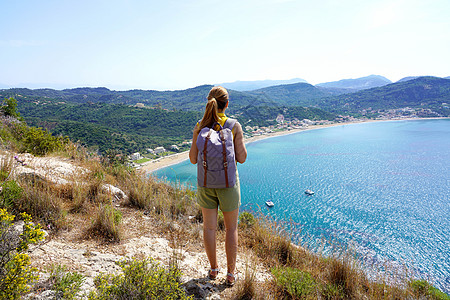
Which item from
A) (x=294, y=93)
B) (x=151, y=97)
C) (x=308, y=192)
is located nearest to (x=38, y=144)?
(x=308, y=192)

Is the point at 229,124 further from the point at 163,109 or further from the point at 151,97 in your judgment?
the point at 151,97

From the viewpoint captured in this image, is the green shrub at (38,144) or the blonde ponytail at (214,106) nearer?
the blonde ponytail at (214,106)

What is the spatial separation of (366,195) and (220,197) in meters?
27.3

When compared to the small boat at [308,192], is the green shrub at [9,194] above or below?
above

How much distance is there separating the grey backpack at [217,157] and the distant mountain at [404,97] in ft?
392

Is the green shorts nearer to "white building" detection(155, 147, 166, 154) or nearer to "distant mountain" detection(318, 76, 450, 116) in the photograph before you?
"white building" detection(155, 147, 166, 154)

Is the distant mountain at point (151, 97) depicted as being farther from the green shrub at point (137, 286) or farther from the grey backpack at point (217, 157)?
the green shrub at point (137, 286)

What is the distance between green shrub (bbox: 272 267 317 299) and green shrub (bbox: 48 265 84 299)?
1572 mm

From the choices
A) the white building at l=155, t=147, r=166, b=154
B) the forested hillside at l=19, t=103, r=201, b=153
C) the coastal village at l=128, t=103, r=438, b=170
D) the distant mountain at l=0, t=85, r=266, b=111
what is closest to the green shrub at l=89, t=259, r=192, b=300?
the coastal village at l=128, t=103, r=438, b=170

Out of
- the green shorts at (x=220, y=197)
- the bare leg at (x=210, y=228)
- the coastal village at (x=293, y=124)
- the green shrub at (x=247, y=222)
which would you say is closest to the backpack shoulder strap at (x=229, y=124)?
the green shorts at (x=220, y=197)

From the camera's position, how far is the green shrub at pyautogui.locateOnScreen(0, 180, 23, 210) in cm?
228

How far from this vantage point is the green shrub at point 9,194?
2283mm

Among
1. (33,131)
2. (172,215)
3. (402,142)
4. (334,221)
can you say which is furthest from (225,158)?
(402,142)

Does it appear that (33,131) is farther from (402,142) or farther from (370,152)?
(402,142)
